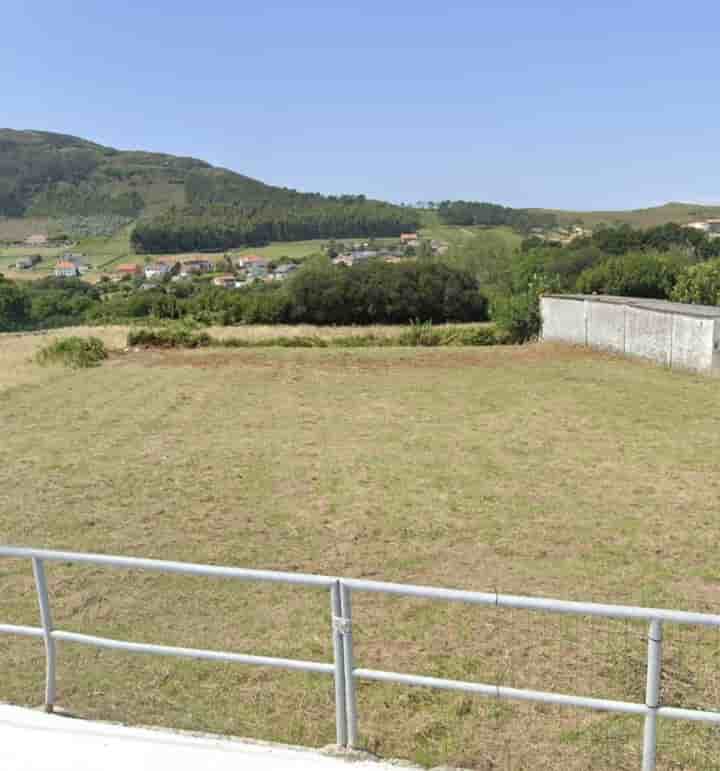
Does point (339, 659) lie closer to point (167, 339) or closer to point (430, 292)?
point (167, 339)

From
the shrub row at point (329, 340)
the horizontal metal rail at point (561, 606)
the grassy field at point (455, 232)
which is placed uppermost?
the grassy field at point (455, 232)

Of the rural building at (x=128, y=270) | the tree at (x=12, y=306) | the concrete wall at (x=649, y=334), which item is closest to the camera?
the concrete wall at (x=649, y=334)

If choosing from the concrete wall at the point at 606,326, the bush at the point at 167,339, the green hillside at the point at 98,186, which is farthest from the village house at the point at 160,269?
the concrete wall at the point at 606,326

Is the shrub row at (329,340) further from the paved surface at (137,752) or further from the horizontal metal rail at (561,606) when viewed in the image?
the horizontal metal rail at (561,606)

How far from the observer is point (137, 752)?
11.0 feet

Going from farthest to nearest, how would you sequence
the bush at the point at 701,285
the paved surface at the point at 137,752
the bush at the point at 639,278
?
the bush at the point at 639,278, the bush at the point at 701,285, the paved surface at the point at 137,752

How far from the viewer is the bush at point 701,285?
103 feet

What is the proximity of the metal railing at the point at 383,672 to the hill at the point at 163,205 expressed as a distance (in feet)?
377

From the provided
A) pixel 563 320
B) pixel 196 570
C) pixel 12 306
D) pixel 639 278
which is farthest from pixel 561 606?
pixel 12 306

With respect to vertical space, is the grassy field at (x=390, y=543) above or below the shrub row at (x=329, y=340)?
above

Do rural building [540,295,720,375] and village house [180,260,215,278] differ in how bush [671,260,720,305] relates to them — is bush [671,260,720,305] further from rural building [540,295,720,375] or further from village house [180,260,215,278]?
village house [180,260,215,278]

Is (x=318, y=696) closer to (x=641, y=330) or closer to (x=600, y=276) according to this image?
(x=641, y=330)

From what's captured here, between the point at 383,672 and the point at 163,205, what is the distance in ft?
531

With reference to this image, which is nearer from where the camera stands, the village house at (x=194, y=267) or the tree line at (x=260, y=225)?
the village house at (x=194, y=267)
